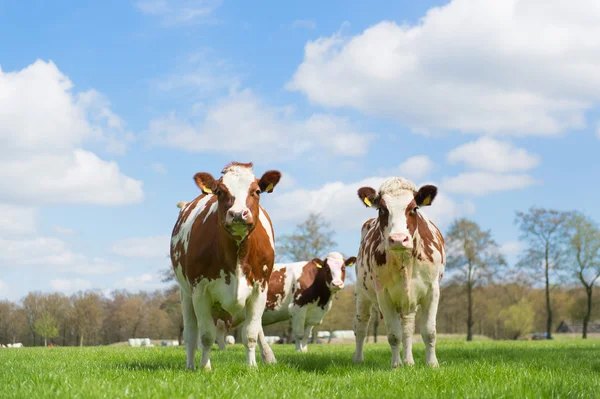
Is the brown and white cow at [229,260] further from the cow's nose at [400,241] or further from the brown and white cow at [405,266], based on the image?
the cow's nose at [400,241]

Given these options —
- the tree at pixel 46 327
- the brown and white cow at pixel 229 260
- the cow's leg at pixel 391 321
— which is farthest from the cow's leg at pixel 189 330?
the tree at pixel 46 327

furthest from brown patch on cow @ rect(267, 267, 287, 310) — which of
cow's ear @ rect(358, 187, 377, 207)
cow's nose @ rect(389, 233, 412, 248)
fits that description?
cow's nose @ rect(389, 233, 412, 248)

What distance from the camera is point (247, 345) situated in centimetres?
839

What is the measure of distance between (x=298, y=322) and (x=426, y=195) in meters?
10.5

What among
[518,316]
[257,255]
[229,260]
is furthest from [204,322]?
[518,316]

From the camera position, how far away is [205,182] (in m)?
8.41

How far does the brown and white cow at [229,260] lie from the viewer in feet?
26.7

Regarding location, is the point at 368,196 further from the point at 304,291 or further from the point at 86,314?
the point at 86,314

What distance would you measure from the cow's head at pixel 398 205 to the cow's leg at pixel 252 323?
2.02m

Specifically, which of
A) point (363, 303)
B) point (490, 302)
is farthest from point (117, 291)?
point (363, 303)

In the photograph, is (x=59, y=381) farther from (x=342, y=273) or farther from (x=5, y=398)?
(x=342, y=273)

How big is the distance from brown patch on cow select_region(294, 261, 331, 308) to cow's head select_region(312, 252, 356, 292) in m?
0.05

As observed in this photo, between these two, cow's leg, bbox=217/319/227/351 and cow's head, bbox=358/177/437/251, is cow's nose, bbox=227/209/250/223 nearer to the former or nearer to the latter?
cow's head, bbox=358/177/437/251

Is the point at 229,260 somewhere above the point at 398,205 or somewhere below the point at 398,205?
below
